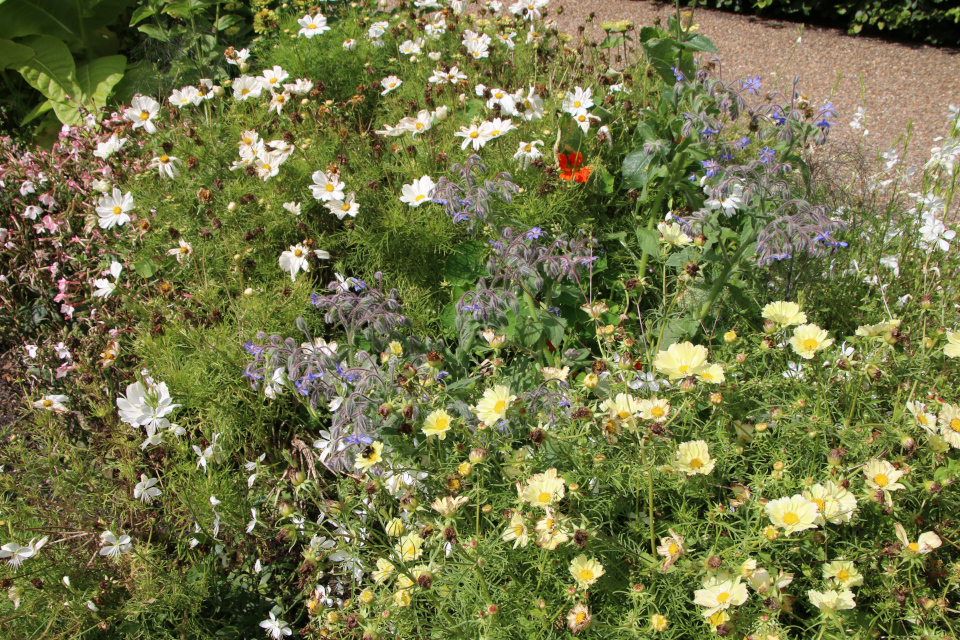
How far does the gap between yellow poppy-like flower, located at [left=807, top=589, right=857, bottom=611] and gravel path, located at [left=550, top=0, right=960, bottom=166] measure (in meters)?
3.37

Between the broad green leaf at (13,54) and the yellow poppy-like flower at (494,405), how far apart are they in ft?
14.8

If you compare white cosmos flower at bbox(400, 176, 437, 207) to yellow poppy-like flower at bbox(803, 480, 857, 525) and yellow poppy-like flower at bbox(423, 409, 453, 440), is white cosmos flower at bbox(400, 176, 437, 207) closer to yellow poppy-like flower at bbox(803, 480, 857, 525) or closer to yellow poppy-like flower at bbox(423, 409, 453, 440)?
yellow poppy-like flower at bbox(423, 409, 453, 440)

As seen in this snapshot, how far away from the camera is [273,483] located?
2117 mm

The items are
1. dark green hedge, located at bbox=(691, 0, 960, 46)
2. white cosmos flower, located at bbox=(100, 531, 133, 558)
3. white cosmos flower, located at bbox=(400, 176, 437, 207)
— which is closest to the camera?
white cosmos flower, located at bbox=(100, 531, 133, 558)

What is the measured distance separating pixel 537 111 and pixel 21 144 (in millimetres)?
3436

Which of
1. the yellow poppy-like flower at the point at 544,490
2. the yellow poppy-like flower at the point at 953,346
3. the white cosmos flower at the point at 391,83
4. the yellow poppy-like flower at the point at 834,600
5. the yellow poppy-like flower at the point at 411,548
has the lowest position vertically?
the yellow poppy-like flower at the point at 411,548

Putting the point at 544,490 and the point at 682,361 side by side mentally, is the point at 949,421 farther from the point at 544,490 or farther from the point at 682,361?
the point at 544,490

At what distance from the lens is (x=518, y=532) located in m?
1.41

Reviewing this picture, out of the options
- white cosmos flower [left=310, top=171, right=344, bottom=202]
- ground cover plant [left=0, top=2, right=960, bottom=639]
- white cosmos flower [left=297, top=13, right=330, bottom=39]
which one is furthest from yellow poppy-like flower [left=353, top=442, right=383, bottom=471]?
white cosmos flower [left=297, top=13, right=330, bottom=39]

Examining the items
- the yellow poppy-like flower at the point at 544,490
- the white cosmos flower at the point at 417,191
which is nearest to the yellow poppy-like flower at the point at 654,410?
the yellow poppy-like flower at the point at 544,490

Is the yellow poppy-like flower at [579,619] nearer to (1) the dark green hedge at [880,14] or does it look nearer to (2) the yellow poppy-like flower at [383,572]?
(2) the yellow poppy-like flower at [383,572]

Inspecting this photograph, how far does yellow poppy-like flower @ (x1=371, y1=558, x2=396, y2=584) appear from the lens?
1.47 metres

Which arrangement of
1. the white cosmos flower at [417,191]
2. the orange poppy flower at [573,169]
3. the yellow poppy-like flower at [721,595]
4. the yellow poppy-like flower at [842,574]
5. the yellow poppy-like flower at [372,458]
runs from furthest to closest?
the orange poppy flower at [573,169] < the white cosmos flower at [417,191] < the yellow poppy-like flower at [372,458] < the yellow poppy-like flower at [842,574] < the yellow poppy-like flower at [721,595]

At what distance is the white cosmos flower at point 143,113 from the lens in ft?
10.0
